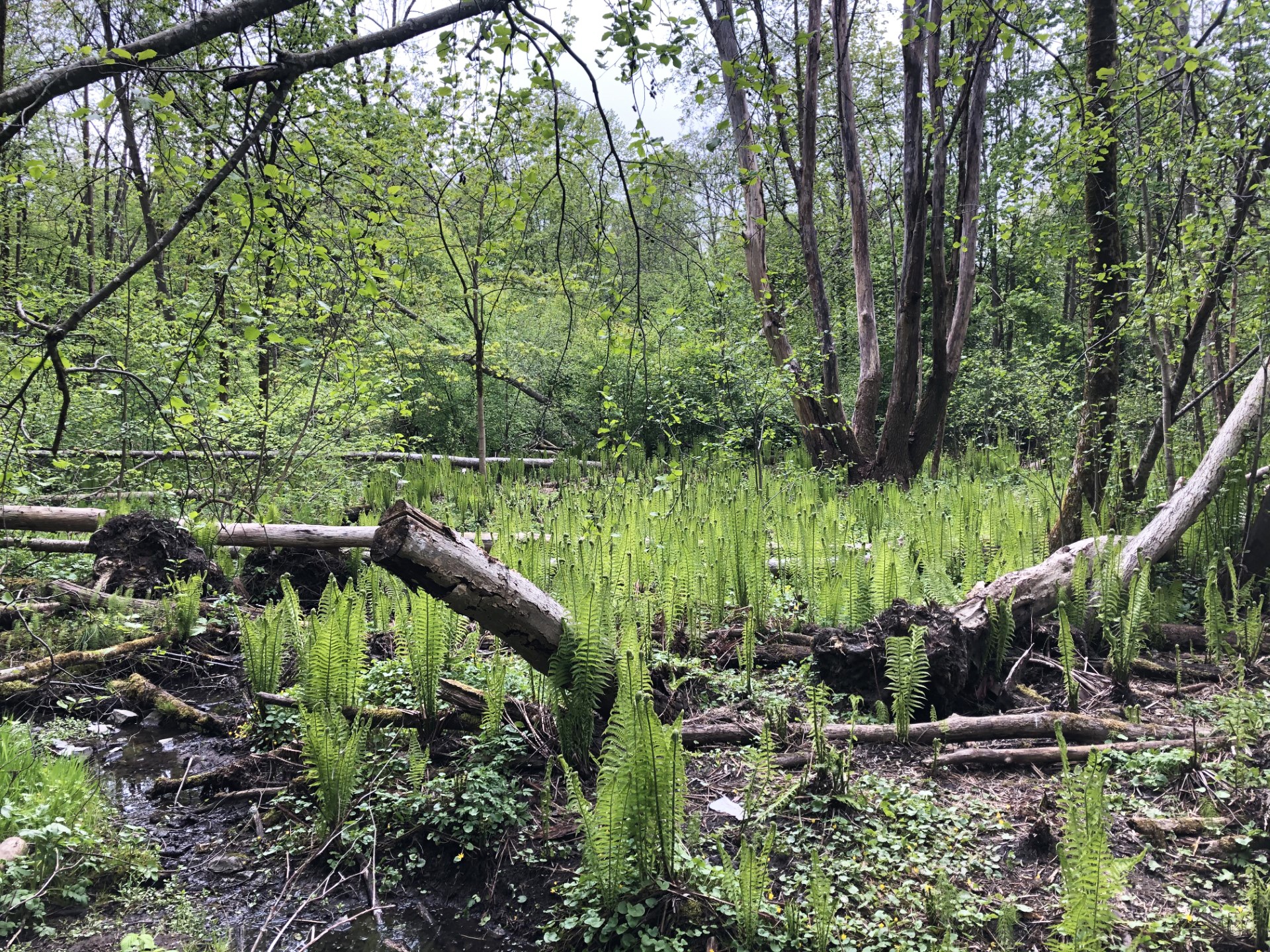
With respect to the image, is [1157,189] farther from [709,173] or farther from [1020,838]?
[709,173]

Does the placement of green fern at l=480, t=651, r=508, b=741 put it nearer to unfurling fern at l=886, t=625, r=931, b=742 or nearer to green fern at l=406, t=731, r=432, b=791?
green fern at l=406, t=731, r=432, b=791

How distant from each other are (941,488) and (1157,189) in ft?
10.5

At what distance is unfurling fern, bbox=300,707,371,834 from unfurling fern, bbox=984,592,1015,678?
2782mm

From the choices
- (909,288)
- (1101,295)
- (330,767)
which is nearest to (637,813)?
(330,767)

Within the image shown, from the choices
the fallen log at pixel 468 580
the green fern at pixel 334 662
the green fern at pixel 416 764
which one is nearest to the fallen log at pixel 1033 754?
the fallen log at pixel 468 580

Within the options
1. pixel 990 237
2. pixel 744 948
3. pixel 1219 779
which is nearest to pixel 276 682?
pixel 744 948

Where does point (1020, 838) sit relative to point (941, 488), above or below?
below

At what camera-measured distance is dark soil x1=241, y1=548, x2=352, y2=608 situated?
5.15m

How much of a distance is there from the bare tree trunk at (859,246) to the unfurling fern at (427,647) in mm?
6896

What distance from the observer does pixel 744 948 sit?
6.12ft

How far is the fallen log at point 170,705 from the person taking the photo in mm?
3412

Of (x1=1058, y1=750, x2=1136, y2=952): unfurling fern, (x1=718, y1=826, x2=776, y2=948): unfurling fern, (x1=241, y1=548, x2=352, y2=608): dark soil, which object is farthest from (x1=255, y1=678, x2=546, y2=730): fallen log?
(x1=241, y1=548, x2=352, y2=608): dark soil

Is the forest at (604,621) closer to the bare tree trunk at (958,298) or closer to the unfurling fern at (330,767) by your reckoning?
the unfurling fern at (330,767)

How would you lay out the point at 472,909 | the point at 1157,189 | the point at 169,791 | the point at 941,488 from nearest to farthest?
the point at 472,909
the point at 169,791
the point at 1157,189
the point at 941,488
